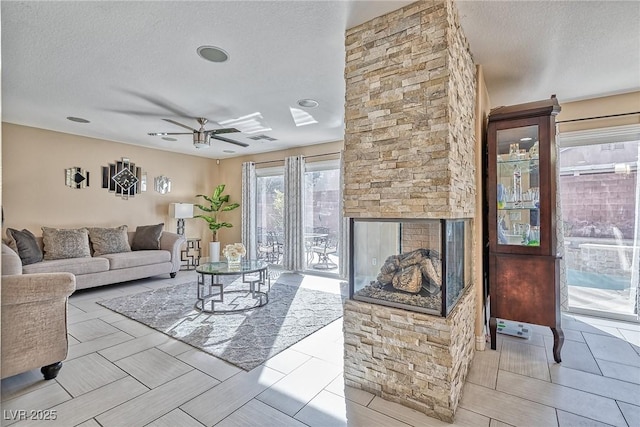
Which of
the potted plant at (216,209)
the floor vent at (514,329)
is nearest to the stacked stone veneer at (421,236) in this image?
the floor vent at (514,329)

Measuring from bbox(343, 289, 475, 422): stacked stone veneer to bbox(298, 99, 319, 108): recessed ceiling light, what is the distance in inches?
100

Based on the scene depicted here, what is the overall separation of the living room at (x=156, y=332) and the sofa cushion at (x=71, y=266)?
38 cm

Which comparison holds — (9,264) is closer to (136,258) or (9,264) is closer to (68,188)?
(136,258)

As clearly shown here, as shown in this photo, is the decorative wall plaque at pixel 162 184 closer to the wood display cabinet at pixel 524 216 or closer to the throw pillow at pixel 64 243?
the throw pillow at pixel 64 243

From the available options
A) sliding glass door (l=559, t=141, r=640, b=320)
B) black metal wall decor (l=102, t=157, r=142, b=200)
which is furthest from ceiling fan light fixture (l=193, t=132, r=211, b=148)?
sliding glass door (l=559, t=141, r=640, b=320)

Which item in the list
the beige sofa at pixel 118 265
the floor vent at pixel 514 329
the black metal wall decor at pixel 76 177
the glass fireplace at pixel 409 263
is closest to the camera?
the glass fireplace at pixel 409 263

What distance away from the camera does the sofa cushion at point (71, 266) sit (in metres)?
4.14

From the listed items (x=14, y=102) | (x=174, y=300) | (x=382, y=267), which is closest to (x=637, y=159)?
(x=382, y=267)

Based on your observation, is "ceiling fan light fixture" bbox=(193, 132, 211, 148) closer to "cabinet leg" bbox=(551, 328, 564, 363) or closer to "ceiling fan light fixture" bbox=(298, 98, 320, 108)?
"ceiling fan light fixture" bbox=(298, 98, 320, 108)

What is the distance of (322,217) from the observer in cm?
617

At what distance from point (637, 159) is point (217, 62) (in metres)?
4.64

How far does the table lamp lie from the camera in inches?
254

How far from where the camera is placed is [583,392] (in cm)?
227

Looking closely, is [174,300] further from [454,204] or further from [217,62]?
[454,204]
